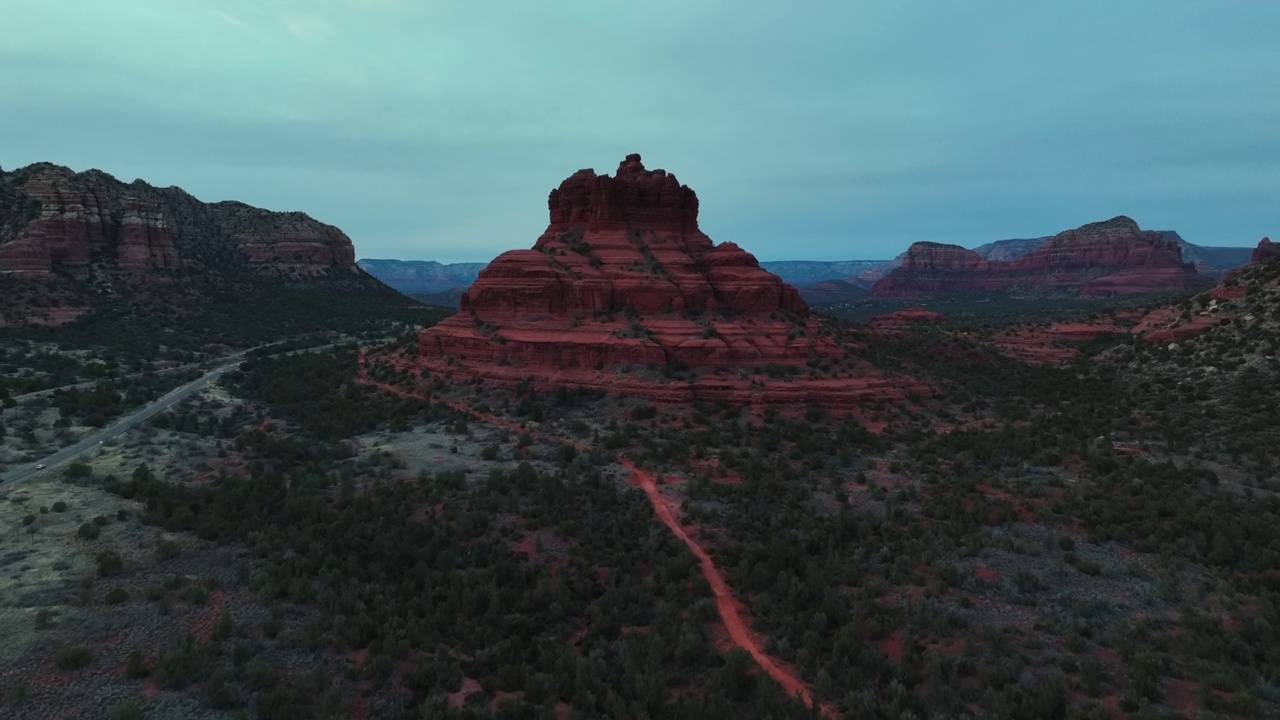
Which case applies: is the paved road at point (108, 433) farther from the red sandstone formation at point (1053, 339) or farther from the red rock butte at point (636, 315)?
the red sandstone formation at point (1053, 339)

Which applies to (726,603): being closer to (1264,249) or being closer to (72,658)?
(72,658)

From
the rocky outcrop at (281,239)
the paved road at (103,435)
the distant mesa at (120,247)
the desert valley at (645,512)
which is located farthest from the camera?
the rocky outcrop at (281,239)

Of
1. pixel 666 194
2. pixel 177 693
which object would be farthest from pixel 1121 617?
pixel 666 194

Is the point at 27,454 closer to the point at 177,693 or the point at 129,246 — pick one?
the point at 177,693

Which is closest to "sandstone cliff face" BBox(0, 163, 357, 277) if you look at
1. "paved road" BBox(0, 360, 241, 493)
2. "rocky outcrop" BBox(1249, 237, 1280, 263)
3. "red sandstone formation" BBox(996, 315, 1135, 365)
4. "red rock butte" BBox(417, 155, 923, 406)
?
"paved road" BBox(0, 360, 241, 493)

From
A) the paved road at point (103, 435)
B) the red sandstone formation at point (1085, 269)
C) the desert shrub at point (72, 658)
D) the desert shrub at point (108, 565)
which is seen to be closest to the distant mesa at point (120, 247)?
the paved road at point (103, 435)

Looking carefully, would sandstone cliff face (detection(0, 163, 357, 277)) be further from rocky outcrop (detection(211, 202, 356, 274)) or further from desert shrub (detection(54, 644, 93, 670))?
desert shrub (detection(54, 644, 93, 670))
